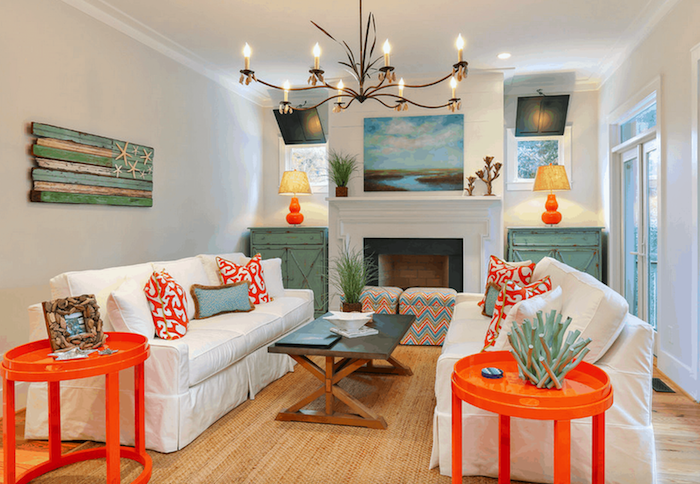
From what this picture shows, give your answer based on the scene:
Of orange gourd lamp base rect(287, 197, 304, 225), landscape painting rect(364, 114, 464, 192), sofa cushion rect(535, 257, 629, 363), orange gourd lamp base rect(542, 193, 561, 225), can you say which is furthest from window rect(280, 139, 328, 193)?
sofa cushion rect(535, 257, 629, 363)

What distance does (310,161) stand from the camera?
6.69m

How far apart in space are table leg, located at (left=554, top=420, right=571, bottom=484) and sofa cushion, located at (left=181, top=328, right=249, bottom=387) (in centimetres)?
183

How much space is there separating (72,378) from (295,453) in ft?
3.67

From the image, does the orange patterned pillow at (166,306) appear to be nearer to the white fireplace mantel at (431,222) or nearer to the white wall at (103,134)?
the white wall at (103,134)

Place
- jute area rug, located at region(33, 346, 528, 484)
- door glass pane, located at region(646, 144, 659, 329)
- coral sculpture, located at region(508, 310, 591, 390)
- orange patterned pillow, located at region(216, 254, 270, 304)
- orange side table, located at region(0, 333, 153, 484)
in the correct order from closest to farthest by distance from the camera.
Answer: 1. coral sculpture, located at region(508, 310, 591, 390)
2. orange side table, located at region(0, 333, 153, 484)
3. jute area rug, located at region(33, 346, 528, 484)
4. orange patterned pillow, located at region(216, 254, 270, 304)
5. door glass pane, located at region(646, 144, 659, 329)

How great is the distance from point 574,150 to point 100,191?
5154mm

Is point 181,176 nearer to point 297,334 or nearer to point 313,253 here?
point 313,253

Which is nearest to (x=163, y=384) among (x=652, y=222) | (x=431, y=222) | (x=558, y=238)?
(x=431, y=222)

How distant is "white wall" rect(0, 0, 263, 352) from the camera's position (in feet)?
10.2

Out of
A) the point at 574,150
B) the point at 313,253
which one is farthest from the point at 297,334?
the point at 574,150

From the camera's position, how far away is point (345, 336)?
3.07 m

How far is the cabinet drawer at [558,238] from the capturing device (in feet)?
17.8

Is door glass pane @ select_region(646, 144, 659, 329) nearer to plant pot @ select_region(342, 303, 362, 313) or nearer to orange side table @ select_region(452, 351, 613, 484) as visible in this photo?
plant pot @ select_region(342, 303, 362, 313)

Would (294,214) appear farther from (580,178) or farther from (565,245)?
(580,178)
